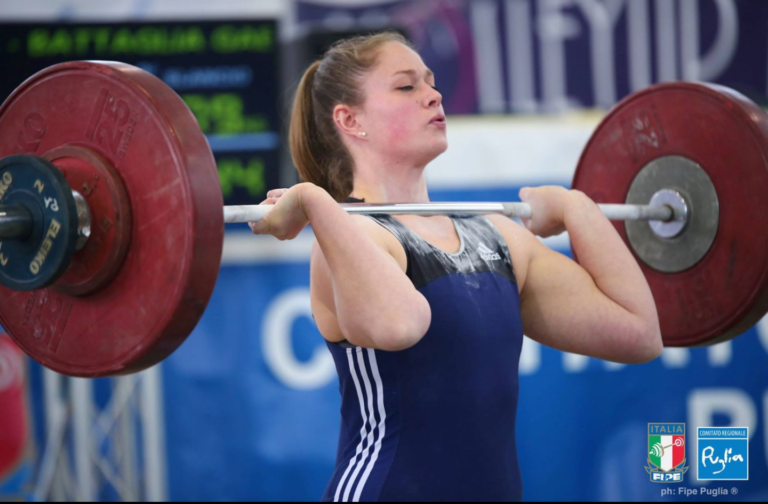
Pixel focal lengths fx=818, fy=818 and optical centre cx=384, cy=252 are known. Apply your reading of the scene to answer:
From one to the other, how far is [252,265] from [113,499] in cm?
127

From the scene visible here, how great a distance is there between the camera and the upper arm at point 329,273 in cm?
156

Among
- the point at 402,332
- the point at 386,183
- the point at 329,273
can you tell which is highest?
the point at 386,183

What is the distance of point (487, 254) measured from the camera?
1702mm

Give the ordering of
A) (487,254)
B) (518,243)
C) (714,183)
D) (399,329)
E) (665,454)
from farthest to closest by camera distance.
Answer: (665,454) → (714,183) → (518,243) → (487,254) → (399,329)

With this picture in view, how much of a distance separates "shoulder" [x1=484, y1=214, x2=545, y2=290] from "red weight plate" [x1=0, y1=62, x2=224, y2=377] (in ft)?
2.22

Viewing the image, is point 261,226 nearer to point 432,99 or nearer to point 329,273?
point 329,273

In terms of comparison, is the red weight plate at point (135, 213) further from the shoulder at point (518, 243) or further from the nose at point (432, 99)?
the shoulder at point (518, 243)

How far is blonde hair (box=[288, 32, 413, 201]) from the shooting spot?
6.01 ft

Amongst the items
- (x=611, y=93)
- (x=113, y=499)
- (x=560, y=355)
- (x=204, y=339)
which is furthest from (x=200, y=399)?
(x=611, y=93)

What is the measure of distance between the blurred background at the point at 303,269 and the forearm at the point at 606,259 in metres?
1.98

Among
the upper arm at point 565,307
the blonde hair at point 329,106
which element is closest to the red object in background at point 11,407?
the blonde hair at point 329,106

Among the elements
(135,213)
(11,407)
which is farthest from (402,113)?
(11,407)

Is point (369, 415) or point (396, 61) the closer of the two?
point (369, 415)

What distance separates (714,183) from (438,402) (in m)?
1.03
